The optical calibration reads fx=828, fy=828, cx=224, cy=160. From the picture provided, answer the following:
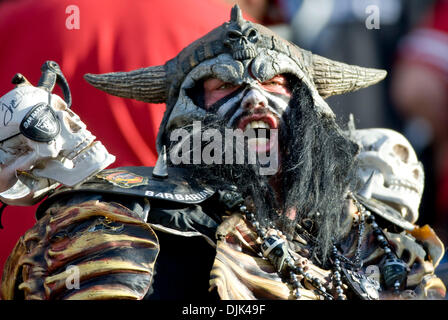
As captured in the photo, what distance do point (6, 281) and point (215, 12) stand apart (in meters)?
2.90

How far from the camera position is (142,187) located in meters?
2.73

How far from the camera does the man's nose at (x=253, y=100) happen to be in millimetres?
2928

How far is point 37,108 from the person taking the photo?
2.58 meters

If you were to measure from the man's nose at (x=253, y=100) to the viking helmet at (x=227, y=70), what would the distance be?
61mm

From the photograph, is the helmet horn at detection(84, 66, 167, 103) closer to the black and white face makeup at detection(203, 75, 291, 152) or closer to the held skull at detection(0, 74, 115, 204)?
the black and white face makeup at detection(203, 75, 291, 152)

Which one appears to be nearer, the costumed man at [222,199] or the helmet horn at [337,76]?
the costumed man at [222,199]

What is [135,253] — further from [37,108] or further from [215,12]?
[215,12]

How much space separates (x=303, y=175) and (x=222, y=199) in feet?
1.06
